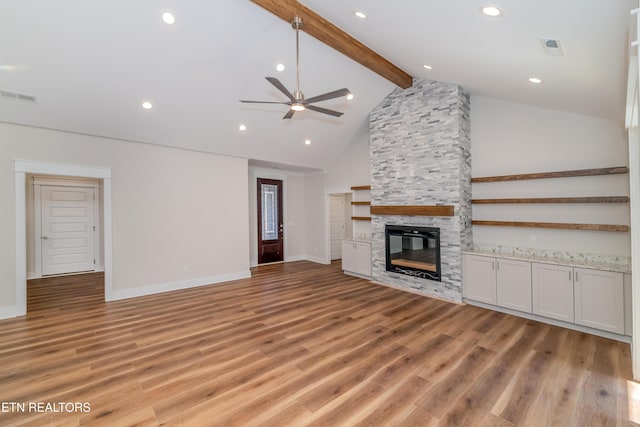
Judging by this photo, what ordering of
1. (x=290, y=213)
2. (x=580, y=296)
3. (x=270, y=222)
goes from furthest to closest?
(x=290, y=213)
(x=270, y=222)
(x=580, y=296)

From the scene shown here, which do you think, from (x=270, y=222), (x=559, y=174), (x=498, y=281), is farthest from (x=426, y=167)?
(x=270, y=222)

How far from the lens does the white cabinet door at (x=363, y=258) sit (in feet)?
20.6

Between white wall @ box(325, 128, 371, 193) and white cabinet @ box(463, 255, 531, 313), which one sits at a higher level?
white wall @ box(325, 128, 371, 193)

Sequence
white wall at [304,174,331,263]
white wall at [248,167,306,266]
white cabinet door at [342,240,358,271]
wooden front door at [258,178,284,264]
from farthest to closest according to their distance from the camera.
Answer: white wall at [304,174,331,263]
wooden front door at [258,178,284,264]
white wall at [248,167,306,266]
white cabinet door at [342,240,358,271]

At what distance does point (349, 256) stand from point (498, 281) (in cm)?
321

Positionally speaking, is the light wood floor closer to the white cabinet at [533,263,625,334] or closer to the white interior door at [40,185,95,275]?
the white cabinet at [533,263,625,334]

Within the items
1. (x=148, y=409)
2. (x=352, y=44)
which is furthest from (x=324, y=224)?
(x=148, y=409)

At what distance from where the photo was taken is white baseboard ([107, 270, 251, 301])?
16.4 feet

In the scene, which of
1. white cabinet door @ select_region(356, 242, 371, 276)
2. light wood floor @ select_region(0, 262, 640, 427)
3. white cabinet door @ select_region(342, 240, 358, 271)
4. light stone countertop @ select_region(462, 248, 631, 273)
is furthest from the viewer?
white cabinet door @ select_region(342, 240, 358, 271)

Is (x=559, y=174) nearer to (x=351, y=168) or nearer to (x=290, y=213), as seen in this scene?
(x=351, y=168)

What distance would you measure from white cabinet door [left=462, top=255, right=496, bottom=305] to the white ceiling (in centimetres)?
250

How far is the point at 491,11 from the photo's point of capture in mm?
2260

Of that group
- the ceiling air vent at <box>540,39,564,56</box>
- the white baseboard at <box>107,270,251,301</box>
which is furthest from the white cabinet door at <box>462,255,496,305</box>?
the white baseboard at <box>107,270,251,301</box>

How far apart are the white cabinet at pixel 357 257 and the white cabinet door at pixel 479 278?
2.14m
